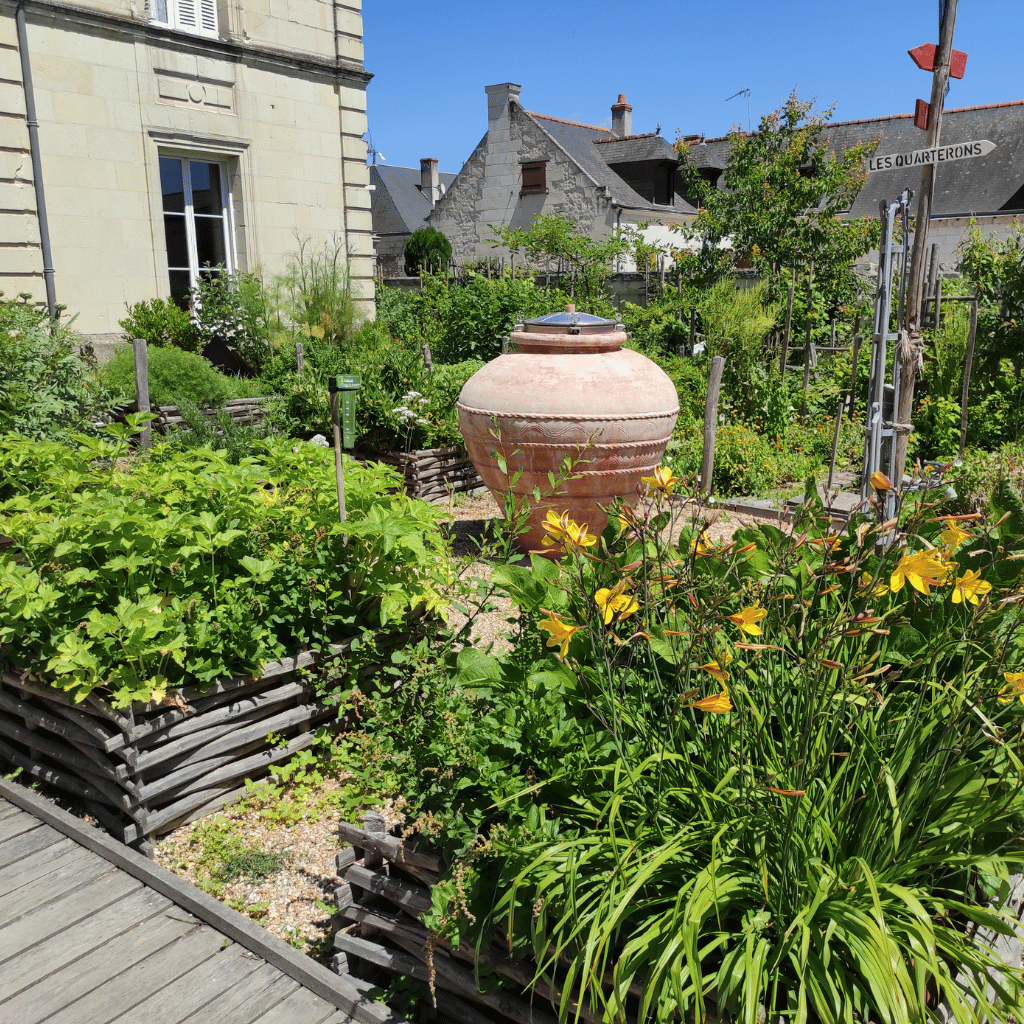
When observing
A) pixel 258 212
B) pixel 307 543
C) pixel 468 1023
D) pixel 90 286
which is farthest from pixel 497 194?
pixel 468 1023

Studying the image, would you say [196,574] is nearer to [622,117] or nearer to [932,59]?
[932,59]

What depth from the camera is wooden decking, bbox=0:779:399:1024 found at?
2.37 meters

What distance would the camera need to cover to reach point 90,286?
10.9 metres

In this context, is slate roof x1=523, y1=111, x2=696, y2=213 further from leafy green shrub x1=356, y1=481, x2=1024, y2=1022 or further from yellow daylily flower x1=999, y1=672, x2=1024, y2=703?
yellow daylily flower x1=999, y1=672, x2=1024, y2=703

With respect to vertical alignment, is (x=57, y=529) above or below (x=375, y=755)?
above

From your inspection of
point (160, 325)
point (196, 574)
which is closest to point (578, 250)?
point (160, 325)

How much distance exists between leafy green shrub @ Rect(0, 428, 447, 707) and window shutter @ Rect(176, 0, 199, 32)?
33.4ft

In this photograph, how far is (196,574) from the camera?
3.32 meters

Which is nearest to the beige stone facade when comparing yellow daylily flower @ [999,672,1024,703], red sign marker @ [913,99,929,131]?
red sign marker @ [913,99,929,131]

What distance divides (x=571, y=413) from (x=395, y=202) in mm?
28895

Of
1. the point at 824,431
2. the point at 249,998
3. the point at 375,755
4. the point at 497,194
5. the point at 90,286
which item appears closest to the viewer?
the point at 249,998

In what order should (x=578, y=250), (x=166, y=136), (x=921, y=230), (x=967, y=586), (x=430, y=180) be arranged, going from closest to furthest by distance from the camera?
(x=967, y=586) < (x=921, y=230) < (x=166, y=136) < (x=578, y=250) < (x=430, y=180)

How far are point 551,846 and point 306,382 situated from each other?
733 cm

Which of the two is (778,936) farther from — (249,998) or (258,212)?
(258,212)
